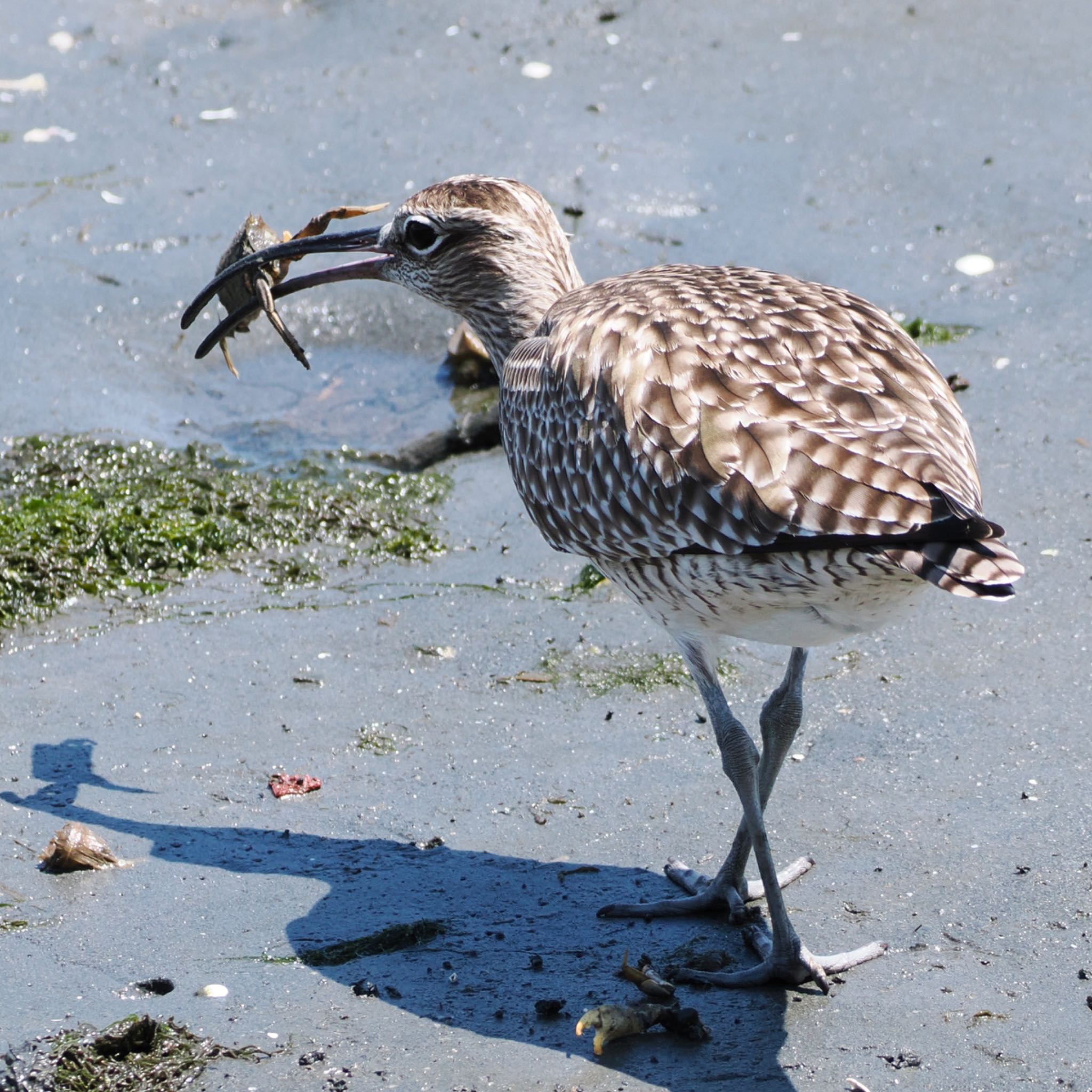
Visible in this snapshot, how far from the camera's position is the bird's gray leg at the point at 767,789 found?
15.1 feet

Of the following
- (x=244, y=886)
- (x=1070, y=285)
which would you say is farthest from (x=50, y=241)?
(x=1070, y=285)

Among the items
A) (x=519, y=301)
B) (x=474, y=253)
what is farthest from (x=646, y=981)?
(x=474, y=253)

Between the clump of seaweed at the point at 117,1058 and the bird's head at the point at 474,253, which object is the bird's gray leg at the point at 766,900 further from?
the bird's head at the point at 474,253

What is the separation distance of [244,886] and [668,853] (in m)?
1.38

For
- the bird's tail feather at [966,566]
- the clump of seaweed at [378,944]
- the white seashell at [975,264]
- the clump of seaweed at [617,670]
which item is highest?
the bird's tail feather at [966,566]

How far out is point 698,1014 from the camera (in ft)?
13.2

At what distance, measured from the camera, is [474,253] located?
5672mm

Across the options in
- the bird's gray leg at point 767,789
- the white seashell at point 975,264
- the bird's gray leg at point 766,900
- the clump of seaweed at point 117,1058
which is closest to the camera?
the clump of seaweed at point 117,1058

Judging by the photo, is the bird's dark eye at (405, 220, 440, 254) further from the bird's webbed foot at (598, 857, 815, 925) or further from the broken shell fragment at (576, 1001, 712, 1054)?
the broken shell fragment at (576, 1001, 712, 1054)

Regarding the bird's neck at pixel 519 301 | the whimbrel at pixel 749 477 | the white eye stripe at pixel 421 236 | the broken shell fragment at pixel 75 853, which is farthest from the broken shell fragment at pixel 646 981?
the white eye stripe at pixel 421 236

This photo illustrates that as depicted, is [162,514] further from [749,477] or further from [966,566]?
[966,566]

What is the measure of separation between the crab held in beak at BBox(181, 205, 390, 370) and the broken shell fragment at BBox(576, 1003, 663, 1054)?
3.10 metres

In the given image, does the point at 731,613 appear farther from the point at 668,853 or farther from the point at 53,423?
the point at 53,423

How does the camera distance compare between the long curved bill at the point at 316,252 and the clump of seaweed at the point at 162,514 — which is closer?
the long curved bill at the point at 316,252
